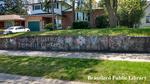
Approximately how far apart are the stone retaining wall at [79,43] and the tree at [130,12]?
67.1 feet

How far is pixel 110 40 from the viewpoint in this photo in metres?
13.8

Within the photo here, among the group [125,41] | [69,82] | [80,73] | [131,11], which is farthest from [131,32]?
[131,11]

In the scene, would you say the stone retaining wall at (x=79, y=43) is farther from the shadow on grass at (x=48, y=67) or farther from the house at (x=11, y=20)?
the house at (x=11, y=20)

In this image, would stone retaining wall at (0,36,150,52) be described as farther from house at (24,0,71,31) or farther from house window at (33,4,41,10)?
house window at (33,4,41,10)

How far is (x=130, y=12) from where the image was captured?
34531 millimetres

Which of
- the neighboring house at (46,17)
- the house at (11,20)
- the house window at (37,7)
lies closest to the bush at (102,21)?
the neighboring house at (46,17)

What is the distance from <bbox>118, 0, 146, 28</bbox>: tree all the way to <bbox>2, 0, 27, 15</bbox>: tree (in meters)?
35.8

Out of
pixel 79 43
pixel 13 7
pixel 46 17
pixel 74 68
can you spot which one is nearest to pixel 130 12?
pixel 46 17

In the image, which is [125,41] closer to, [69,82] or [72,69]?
[72,69]

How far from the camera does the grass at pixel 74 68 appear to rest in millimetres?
8811

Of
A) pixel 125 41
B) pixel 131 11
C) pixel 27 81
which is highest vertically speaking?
pixel 131 11

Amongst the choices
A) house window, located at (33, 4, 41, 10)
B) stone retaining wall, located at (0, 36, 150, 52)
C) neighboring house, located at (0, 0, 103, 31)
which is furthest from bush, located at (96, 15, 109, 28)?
stone retaining wall, located at (0, 36, 150, 52)

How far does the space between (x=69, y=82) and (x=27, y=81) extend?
4.79 ft


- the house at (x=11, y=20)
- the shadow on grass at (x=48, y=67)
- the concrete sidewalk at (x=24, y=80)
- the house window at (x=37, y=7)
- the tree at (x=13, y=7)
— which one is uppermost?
the tree at (x=13, y=7)
